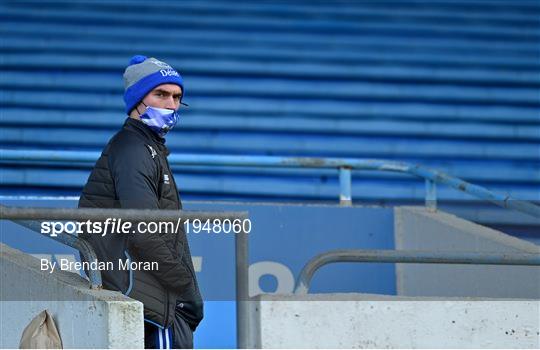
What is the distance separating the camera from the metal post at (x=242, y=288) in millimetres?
4602

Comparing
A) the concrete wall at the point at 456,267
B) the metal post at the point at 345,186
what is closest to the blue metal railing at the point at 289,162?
the metal post at the point at 345,186

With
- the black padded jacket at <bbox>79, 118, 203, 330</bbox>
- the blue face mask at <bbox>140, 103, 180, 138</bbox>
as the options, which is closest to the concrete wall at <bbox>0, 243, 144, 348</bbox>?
the black padded jacket at <bbox>79, 118, 203, 330</bbox>

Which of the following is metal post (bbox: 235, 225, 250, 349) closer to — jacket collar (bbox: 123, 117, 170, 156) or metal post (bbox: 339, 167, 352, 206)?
jacket collar (bbox: 123, 117, 170, 156)

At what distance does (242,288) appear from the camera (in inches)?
183

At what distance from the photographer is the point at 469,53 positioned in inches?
407

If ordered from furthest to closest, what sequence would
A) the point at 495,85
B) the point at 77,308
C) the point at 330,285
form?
the point at 495,85 < the point at 330,285 < the point at 77,308

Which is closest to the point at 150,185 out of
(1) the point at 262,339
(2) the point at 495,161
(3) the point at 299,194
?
(1) the point at 262,339

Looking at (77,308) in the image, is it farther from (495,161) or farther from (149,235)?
(495,161)

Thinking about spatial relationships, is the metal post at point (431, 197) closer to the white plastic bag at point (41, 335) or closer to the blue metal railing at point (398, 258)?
the blue metal railing at point (398, 258)

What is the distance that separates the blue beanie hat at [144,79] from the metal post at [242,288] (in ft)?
2.61

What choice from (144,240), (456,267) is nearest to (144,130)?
(144,240)

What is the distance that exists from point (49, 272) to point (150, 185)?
0.45 meters

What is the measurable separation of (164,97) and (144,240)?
63cm

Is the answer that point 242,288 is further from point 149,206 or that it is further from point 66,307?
point 66,307
